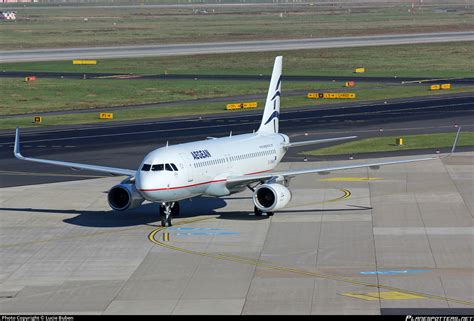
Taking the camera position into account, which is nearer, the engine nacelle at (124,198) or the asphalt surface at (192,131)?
the engine nacelle at (124,198)

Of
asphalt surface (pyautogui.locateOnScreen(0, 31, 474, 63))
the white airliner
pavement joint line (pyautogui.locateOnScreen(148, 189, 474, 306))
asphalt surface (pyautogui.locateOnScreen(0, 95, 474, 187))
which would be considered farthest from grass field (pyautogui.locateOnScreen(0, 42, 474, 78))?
pavement joint line (pyautogui.locateOnScreen(148, 189, 474, 306))

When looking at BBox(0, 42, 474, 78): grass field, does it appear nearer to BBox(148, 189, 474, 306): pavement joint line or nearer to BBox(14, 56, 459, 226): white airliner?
BBox(14, 56, 459, 226): white airliner

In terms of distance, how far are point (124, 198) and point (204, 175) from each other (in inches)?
190

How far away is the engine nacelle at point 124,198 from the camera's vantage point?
57.7 meters

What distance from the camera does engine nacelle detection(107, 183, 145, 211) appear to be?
5769cm

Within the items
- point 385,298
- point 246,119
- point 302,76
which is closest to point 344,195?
point 385,298

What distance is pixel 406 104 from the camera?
119 meters

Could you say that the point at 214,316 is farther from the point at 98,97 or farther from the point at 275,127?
the point at 98,97

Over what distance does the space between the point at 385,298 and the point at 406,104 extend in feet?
260

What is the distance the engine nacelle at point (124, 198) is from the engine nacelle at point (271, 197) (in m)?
6.82

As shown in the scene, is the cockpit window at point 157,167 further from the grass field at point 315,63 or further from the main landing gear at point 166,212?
the grass field at point 315,63

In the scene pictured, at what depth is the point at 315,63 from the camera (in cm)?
16275

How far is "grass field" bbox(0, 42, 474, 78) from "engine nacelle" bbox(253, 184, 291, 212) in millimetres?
93013

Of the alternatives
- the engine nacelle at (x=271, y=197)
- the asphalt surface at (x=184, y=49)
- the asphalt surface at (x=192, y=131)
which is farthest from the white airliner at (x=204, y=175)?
the asphalt surface at (x=184, y=49)
